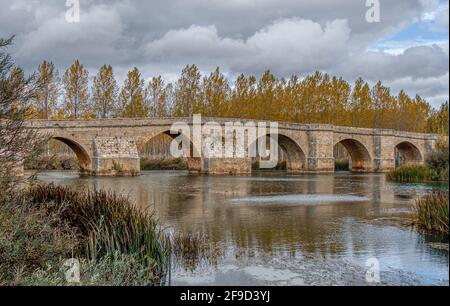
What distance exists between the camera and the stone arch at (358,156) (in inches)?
1753

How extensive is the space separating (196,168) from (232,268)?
28.3 m

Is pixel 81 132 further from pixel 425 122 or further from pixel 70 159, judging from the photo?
pixel 425 122

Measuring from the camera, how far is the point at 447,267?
7227mm

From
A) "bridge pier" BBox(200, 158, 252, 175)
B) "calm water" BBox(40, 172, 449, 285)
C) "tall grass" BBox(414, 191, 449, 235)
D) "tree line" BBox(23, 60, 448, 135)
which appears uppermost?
"tree line" BBox(23, 60, 448, 135)

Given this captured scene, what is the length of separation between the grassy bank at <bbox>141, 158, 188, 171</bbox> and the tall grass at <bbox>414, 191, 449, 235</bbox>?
1310 inches

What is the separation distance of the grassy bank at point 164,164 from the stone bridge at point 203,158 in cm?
724

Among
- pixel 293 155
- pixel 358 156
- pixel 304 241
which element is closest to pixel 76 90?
pixel 293 155

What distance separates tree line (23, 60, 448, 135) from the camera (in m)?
43.1

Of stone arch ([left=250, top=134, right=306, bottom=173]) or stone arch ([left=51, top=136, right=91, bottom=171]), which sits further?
stone arch ([left=250, top=134, right=306, bottom=173])

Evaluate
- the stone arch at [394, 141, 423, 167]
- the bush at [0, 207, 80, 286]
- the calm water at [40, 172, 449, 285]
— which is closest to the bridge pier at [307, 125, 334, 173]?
the stone arch at [394, 141, 423, 167]

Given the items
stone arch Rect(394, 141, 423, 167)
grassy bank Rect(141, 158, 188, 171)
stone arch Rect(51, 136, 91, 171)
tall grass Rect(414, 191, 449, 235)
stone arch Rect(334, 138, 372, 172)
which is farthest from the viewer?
stone arch Rect(394, 141, 423, 167)

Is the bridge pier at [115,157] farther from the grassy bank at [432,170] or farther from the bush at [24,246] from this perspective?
the bush at [24,246]

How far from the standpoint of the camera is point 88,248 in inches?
277

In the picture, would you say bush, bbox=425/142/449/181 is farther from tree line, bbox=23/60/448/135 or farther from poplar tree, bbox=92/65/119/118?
poplar tree, bbox=92/65/119/118
